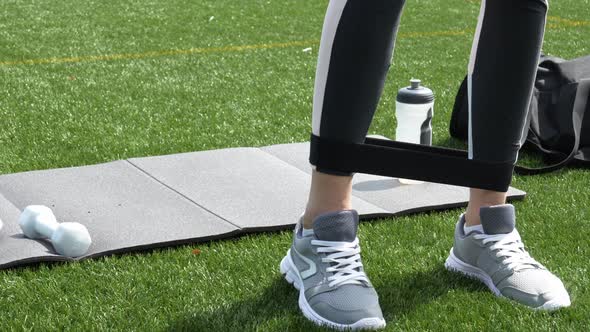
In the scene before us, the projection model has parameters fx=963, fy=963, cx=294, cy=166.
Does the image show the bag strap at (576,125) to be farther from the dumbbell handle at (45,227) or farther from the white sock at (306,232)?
the dumbbell handle at (45,227)

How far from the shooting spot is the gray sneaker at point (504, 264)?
1950 millimetres

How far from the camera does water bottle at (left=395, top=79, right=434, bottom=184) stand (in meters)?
3.00

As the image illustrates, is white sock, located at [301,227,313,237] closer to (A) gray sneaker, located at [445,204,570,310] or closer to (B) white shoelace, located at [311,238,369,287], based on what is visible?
(B) white shoelace, located at [311,238,369,287]

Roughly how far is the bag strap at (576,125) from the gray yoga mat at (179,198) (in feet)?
0.95

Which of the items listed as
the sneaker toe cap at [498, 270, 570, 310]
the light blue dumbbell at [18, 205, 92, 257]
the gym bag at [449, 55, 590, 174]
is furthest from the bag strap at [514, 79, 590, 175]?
the light blue dumbbell at [18, 205, 92, 257]

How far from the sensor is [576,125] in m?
3.10

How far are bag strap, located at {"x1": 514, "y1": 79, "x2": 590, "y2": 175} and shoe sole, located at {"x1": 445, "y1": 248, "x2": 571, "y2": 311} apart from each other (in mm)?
937

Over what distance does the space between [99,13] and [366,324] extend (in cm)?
485

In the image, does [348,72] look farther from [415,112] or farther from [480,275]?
[415,112]

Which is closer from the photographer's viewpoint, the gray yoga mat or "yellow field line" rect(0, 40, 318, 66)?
the gray yoga mat

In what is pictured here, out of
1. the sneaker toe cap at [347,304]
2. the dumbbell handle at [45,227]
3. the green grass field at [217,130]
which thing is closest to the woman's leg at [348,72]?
the sneaker toe cap at [347,304]

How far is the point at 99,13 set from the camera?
6.27 m

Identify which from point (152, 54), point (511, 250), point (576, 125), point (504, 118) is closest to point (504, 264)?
point (511, 250)

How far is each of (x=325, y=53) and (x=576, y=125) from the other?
4.89ft
